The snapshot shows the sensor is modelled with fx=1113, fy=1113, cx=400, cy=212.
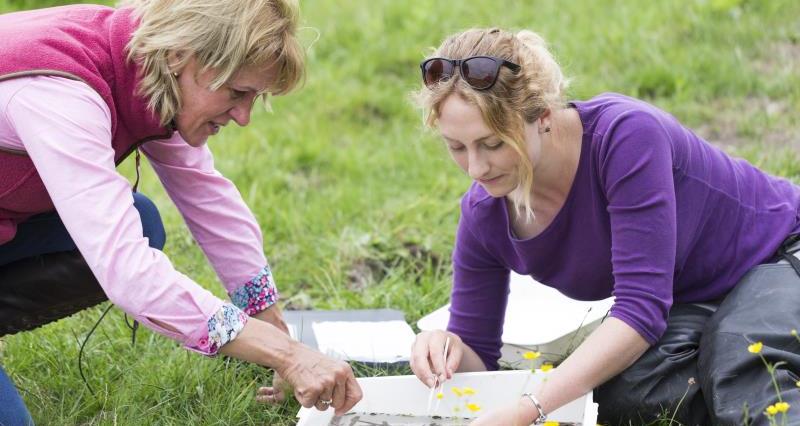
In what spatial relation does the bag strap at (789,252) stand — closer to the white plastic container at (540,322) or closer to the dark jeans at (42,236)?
the white plastic container at (540,322)

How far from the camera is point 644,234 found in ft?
8.34

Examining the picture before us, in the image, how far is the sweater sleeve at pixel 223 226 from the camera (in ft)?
10.2

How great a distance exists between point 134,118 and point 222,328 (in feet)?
1.89

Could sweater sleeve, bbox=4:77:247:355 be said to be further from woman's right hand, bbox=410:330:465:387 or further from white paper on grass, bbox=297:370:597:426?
woman's right hand, bbox=410:330:465:387

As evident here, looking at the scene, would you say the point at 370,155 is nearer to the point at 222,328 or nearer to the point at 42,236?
the point at 42,236

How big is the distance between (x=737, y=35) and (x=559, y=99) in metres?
3.52

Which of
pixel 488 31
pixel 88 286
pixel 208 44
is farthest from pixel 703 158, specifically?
pixel 88 286

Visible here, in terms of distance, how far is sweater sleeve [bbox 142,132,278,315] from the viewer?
3102 mm

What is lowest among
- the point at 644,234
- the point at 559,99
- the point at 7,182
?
the point at 7,182

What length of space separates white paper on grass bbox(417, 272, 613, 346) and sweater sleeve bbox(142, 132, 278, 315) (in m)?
0.54

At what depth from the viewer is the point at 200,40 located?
8.23ft

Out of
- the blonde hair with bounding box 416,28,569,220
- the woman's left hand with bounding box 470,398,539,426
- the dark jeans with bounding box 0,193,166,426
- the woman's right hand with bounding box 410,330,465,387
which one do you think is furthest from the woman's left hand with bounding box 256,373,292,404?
the blonde hair with bounding box 416,28,569,220

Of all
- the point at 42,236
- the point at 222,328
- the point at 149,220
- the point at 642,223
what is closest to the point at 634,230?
the point at 642,223

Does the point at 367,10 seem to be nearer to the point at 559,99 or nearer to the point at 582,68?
the point at 582,68
